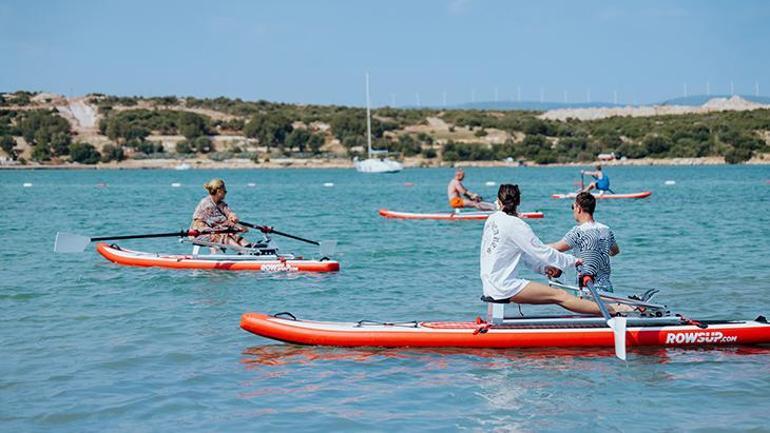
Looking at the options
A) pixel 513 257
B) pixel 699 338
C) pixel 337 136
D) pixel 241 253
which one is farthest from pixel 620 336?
pixel 337 136

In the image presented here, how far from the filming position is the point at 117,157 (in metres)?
106

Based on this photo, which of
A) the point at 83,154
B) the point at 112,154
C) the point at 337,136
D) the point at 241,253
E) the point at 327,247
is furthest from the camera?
the point at 337,136

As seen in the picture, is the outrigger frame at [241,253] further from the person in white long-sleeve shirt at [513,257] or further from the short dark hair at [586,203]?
the short dark hair at [586,203]

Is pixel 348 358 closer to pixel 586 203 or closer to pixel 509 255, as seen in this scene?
pixel 509 255

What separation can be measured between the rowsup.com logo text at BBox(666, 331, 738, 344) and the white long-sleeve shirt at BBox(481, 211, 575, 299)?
1600 millimetres

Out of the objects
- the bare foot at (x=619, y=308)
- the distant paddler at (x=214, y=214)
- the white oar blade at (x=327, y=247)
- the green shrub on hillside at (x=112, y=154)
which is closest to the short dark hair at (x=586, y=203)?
the bare foot at (x=619, y=308)

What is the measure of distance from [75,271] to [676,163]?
87.4m

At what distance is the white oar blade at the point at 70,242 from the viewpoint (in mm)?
17141

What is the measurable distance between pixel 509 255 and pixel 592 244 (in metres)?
1.00

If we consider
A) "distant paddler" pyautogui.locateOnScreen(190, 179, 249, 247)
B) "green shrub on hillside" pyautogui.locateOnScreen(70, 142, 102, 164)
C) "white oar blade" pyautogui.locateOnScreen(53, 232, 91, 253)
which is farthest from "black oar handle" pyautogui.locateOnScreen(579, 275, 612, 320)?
"green shrub on hillside" pyautogui.locateOnScreen(70, 142, 102, 164)

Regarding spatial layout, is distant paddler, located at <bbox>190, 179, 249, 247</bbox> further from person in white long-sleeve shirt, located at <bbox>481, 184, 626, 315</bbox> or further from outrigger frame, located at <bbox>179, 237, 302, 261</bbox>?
person in white long-sleeve shirt, located at <bbox>481, 184, 626, 315</bbox>

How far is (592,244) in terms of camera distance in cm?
1067

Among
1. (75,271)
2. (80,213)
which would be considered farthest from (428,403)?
(80,213)

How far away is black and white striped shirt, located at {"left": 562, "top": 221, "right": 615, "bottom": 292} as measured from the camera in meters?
10.7
